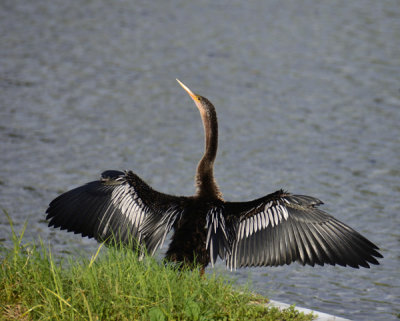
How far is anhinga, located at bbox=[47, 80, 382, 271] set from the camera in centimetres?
517

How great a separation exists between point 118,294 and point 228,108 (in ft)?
21.2

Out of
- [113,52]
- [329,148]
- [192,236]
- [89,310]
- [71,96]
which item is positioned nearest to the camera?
[89,310]

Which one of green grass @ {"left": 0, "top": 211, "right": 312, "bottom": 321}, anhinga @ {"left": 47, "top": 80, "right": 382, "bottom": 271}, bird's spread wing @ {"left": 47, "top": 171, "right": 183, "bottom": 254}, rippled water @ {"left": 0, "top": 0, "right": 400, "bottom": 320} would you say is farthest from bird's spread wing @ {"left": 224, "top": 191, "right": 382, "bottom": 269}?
rippled water @ {"left": 0, "top": 0, "right": 400, "bottom": 320}

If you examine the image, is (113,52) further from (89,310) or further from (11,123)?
(89,310)

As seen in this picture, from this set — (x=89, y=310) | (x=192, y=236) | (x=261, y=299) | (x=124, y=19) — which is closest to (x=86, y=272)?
(x=89, y=310)

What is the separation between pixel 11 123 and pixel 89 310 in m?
6.08

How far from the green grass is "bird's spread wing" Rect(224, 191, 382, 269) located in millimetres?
289

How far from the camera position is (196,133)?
10180 millimetres

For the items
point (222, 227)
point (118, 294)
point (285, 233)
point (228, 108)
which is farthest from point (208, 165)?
point (228, 108)

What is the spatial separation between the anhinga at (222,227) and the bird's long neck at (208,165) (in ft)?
0.12

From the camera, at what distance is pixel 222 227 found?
5.22m

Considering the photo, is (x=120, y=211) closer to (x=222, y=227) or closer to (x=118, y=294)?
(x=222, y=227)

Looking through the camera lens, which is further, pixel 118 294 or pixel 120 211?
pixel 120 211

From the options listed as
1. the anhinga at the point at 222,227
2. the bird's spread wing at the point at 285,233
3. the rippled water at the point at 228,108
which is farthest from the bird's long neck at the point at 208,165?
the rippled water at the point at 228,108
